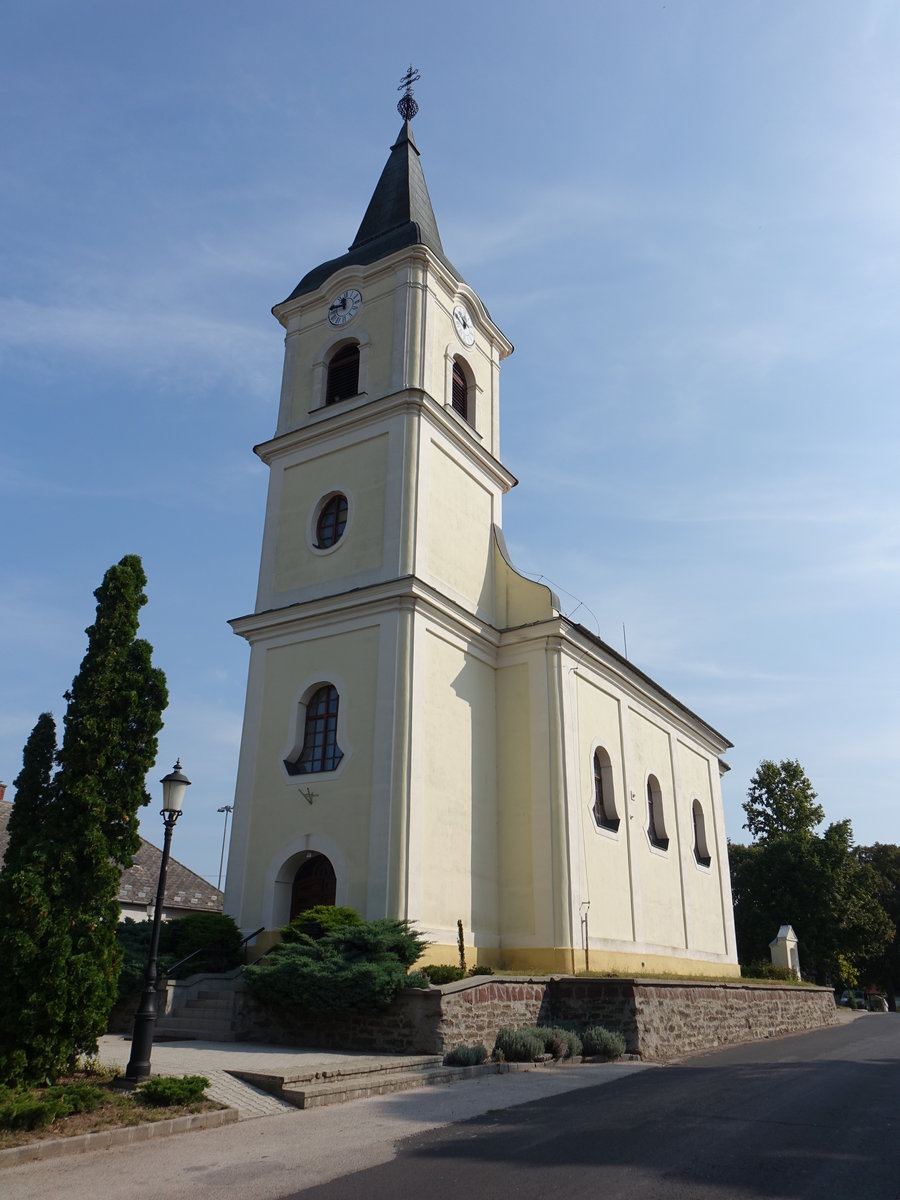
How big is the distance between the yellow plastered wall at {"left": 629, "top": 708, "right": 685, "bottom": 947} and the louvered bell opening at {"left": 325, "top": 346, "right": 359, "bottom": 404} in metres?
11.9

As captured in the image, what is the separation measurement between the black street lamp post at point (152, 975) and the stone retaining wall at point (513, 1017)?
3843 mm

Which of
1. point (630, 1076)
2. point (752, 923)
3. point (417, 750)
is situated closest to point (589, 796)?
point (417, 750)

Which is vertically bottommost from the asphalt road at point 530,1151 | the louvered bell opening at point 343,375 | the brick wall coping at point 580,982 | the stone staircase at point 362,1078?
the asphalt road at point 530,1151

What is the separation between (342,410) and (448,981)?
13.7 m

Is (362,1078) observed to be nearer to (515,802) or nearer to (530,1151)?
(530,1151)

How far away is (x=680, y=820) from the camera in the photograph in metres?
27.3

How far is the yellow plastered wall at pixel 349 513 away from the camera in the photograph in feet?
68.2

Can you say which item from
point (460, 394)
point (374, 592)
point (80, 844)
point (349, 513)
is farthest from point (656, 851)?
point (80, 844)

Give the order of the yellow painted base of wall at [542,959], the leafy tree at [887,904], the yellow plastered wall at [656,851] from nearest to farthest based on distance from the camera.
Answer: the yellow painted base of wall at [542,959]
the yellow plastered wall at [656,851]
the leafy tree at [887,904]

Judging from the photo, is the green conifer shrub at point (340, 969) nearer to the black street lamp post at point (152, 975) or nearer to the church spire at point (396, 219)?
the black street lamp post at point (152, 975)

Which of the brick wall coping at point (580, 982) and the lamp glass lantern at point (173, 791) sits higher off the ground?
the lamp glass lantern at point (173, 791)

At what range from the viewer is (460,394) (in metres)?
24.6

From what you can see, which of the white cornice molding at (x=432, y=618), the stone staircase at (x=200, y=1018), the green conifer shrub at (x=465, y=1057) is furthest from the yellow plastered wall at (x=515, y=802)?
the stone staircase at (x=200, y=1018)

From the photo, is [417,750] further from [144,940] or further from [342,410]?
[342,410]
